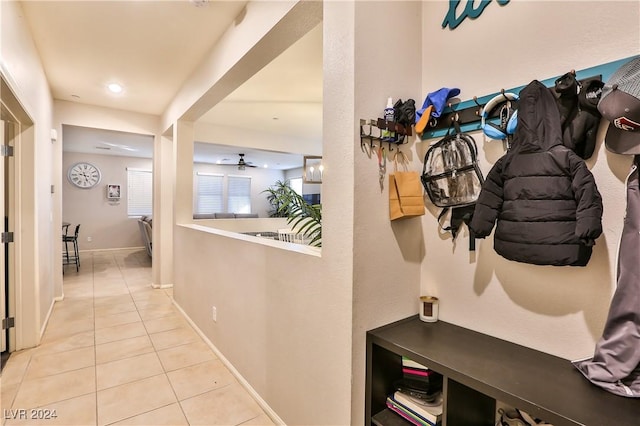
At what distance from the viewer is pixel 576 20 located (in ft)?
3.57

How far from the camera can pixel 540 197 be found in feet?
3.44

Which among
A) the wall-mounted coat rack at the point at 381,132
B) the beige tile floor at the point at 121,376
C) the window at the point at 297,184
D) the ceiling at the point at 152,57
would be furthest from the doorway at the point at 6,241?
the window at the point at 297,184

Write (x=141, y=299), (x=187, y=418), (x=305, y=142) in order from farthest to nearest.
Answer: (x=305, y=142) < (x=141, y=299) < (x=187, y=418)

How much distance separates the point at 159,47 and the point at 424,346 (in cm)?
300

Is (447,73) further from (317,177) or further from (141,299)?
(141,299)

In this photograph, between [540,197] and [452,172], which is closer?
[540,197]

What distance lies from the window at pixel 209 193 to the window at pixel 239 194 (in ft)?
0.96

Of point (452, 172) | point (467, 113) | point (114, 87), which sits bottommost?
point (452, 172)

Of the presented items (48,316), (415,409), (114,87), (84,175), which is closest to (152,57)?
(114,87)

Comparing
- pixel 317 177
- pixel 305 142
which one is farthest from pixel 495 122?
pixel 305 142

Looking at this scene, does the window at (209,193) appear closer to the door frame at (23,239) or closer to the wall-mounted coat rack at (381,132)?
the door frame at (23,239)

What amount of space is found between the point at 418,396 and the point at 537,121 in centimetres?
112

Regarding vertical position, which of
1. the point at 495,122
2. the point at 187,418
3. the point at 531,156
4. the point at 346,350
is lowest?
the point at 187,418

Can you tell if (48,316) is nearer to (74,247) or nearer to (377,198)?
(74,247)
